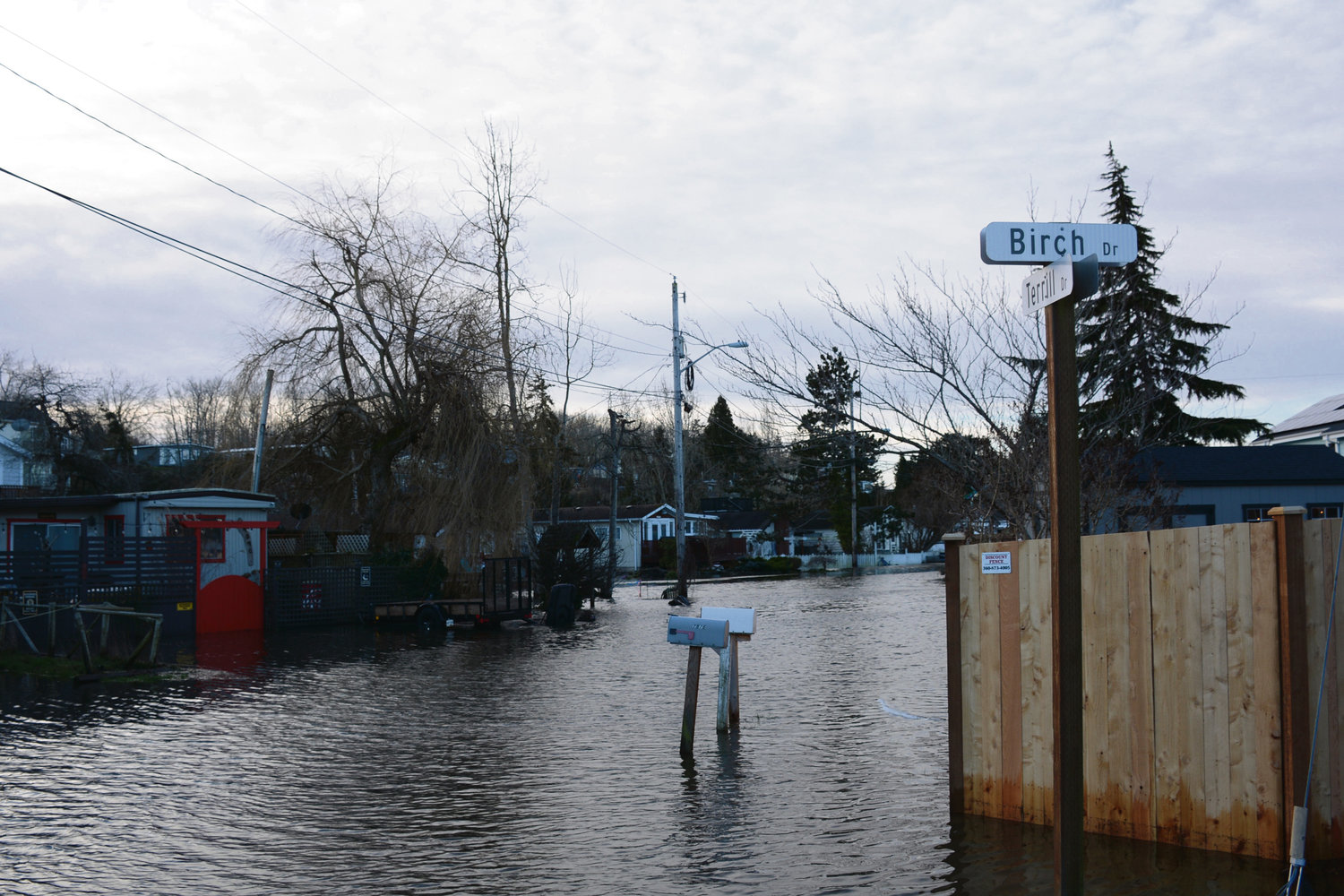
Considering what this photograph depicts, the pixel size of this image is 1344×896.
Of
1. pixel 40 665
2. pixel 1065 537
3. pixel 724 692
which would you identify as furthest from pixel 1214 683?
pixel 40 665

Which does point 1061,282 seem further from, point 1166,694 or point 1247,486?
point 1247,486

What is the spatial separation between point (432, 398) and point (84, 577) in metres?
10.8

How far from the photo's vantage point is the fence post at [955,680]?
7.76 meters

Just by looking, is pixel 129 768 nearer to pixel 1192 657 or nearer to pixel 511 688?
pixel 511 688

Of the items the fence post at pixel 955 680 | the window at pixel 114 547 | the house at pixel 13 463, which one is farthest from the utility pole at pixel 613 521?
the house at pixel 13 463

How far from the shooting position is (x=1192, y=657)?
6359 mm

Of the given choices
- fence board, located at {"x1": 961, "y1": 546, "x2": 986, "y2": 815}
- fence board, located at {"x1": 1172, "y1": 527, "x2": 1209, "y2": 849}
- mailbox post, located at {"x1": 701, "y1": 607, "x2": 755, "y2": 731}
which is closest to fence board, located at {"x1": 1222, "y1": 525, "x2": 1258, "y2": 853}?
fence board, located at {"x1": 1172, "y1": 527, "x2": 1209, "y2": 849}

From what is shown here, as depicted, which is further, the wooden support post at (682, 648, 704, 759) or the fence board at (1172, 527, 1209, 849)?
the wooden support post at (682, 648, 704, 759)

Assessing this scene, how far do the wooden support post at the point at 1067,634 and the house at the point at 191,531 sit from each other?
2226 centimetres

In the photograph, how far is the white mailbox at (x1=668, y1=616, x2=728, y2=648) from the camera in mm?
10242

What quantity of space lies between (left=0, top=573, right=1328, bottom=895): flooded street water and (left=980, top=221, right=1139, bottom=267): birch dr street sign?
3383 mm

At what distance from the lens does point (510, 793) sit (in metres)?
8.84

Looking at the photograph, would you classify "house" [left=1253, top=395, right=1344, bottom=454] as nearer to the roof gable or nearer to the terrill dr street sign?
the roof gable

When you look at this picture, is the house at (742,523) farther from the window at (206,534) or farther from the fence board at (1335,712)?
the fence board at (1335,712)
